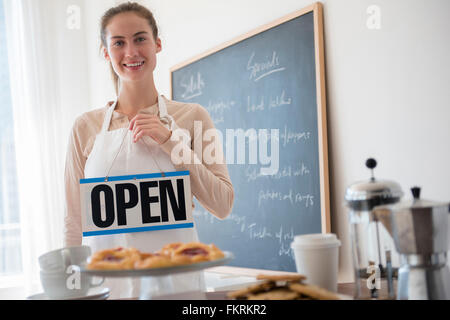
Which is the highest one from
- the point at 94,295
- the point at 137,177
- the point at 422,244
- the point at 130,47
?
the point at 130,47

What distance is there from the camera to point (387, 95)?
1.61 meters

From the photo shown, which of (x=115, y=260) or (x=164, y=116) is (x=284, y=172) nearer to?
(x=164, y=116)

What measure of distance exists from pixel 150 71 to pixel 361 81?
792 mm

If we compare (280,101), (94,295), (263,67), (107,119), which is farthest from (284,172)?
(94,295)

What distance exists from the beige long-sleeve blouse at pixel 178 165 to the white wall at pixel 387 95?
0.60 m

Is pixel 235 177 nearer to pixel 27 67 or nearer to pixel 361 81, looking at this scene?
pixel 361 81

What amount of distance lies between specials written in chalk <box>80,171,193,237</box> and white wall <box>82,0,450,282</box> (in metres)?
0.76

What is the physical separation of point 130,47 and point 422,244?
0.99 m

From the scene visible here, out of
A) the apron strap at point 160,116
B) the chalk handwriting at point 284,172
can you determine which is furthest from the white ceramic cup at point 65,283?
the chalk handwriting at point 284,172

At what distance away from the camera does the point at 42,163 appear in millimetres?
3527

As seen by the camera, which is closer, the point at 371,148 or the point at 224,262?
the point at 224,262
